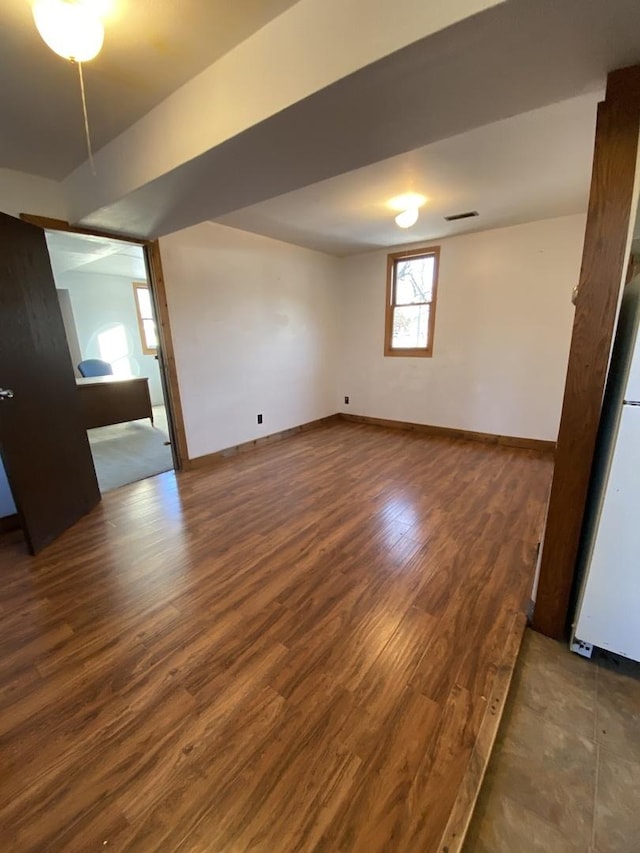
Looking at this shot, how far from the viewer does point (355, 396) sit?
5.40 m

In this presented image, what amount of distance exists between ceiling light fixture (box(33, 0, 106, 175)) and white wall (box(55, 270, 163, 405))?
19.2 feet

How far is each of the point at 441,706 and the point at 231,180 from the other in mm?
2652

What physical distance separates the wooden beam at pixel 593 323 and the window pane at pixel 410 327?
3418 millimetres

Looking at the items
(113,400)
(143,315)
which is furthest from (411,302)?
(143,315)

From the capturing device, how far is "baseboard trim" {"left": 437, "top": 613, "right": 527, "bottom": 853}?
94 centimetres

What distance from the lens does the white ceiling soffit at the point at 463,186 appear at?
1967 millimetres

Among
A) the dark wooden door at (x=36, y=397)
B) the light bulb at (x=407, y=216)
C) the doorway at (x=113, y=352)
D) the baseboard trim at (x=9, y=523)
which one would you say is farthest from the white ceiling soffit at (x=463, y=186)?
the baseboard trim at (x=9, y=523)

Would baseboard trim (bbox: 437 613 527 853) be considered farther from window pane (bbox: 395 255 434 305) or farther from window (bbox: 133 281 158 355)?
window (bbox: 133 281 158 355)

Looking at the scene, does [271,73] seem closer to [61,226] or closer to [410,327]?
[61,226]

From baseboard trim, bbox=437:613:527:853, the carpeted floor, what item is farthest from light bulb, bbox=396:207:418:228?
the carpeted floor

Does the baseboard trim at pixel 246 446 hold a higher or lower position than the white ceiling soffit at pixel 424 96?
lower

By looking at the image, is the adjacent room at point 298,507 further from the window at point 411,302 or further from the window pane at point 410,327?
the window pane at point 410,327

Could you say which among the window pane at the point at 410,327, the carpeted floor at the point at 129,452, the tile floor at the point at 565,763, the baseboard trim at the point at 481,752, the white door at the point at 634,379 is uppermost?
the window pane at the point at 410,327

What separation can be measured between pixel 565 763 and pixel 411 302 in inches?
178
